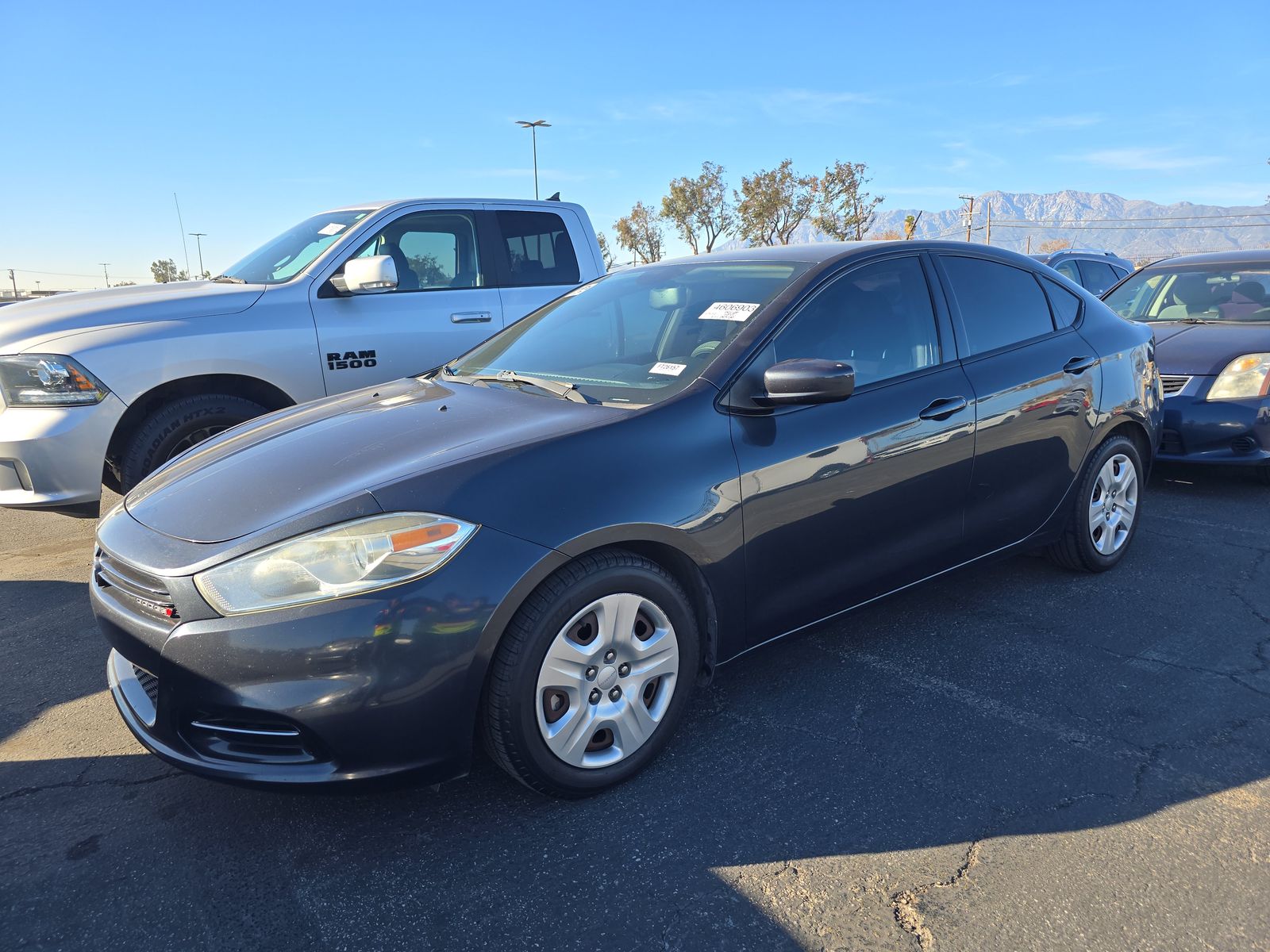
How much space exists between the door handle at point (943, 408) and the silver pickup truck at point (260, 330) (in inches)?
120

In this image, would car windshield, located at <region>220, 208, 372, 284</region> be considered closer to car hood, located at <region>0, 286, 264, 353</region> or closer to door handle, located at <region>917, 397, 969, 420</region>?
car hood, located at <region>0, 286, 264, 353</region>

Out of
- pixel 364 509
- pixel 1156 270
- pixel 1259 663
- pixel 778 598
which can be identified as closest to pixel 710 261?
pixel 778 598

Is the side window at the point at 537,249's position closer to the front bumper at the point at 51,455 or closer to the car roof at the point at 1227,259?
the front bumper at the point at 51,455

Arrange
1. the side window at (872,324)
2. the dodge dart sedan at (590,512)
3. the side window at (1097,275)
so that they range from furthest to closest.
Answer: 1. the side window at (1097,275)
2. the side window at (872,324)
3. the dodge dart sedan at (590,512)

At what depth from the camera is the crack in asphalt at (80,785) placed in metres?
2.53

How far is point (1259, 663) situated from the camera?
324 cm

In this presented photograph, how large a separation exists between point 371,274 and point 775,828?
3661 mm

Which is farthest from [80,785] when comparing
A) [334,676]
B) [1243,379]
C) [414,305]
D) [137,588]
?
[1243,379]

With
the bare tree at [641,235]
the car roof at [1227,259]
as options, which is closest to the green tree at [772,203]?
the bare tree at [641,235]

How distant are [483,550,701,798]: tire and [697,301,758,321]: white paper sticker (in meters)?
1.01

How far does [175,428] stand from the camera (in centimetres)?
440

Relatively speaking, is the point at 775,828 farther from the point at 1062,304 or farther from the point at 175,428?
the point at 175,428

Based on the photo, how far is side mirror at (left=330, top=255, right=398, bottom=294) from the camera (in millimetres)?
4727

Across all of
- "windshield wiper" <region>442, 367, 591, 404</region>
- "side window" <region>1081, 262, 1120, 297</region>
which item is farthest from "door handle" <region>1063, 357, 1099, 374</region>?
"side window" <region>1081, 262, 1120, 297</region>
